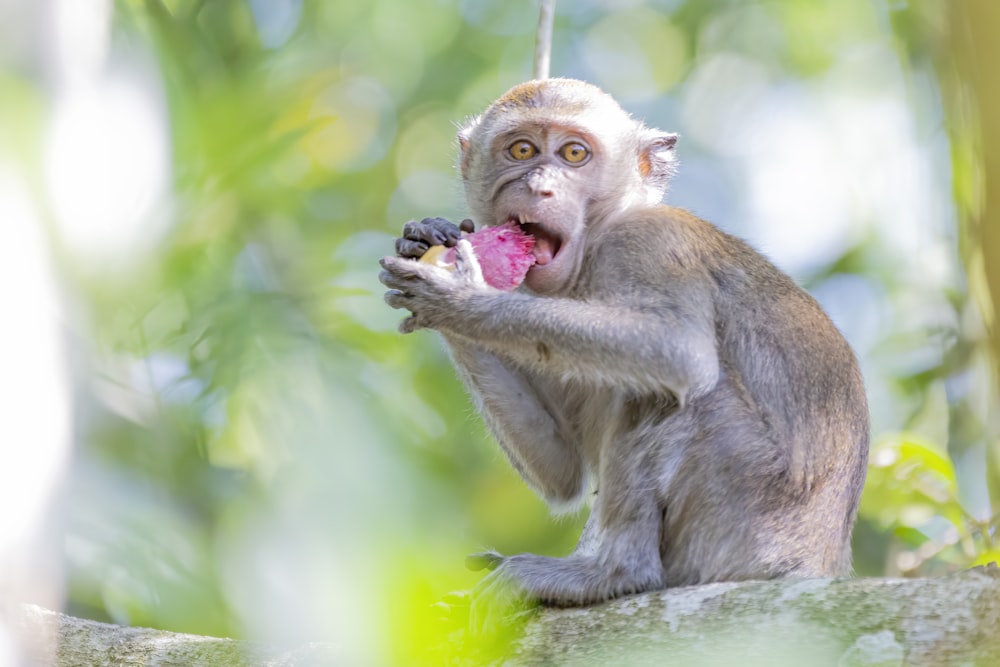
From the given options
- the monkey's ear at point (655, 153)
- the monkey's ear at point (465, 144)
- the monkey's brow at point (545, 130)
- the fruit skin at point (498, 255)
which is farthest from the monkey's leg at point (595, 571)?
the monkey's ear at point (465, 144)

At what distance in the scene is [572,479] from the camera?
21.8 feet

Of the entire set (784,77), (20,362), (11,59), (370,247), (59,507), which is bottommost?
(59,507)

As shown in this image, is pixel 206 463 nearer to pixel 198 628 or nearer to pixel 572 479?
pixel 198 628

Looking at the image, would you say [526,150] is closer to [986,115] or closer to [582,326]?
[582,326]

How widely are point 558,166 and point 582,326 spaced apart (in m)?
1.36

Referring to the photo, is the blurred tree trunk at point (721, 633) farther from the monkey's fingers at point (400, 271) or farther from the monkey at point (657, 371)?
the monkey's fingers at point (400, 271)

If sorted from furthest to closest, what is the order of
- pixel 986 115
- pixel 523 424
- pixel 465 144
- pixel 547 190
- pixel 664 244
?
pixel 465 144
pixel 523 424
pixel 547 190
pixel 664 244
pixel 986 115

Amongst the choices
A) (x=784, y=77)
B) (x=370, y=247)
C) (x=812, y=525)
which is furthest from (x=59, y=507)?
(x=784, y=77)

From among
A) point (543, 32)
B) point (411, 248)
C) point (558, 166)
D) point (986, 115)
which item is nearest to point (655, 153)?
point (558, 166)

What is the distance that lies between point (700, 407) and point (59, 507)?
10.3ft

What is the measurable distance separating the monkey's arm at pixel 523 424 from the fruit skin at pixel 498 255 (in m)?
0.71

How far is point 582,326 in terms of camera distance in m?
5.39

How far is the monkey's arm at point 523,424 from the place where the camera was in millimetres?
6500

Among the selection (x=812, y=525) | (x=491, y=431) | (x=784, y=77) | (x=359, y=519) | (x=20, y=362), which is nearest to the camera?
(x=20, y=362)
